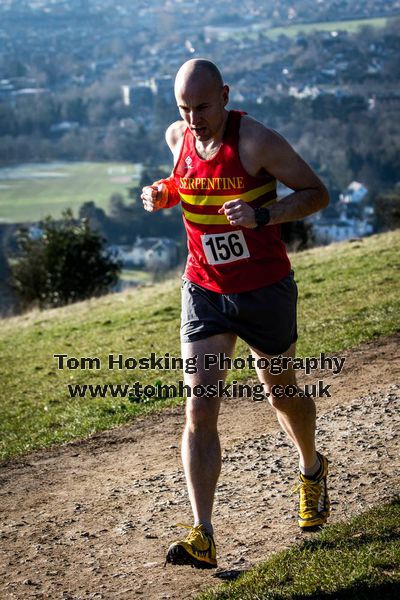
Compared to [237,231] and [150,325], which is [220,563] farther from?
[150,325]

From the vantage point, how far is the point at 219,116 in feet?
16.4

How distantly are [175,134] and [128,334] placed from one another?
331 inches

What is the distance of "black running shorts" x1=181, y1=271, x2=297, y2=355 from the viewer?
512 cm

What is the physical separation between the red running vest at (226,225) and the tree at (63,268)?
85.7 ft

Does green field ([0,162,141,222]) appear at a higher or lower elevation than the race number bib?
lower

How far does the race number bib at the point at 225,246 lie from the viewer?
504 cm

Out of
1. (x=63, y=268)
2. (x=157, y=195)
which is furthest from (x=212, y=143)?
(x=63, y=268)

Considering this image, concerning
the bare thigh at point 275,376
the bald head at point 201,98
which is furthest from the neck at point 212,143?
the bare thigh at point 275,376

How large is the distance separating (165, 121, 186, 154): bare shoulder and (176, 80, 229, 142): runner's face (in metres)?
0.36

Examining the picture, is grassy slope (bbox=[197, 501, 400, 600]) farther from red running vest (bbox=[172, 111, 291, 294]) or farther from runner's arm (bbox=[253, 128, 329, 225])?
runner's arm (bbox=[253, 128, 329, 225])

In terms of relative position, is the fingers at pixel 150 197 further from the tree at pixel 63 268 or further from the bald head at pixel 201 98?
the tree at pixel 63 268

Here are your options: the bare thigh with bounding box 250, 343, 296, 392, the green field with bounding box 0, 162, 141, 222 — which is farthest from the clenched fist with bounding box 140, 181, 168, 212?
the green field with bounding box 0, 162, 141, 222

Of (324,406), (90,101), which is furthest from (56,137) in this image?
(324,406)

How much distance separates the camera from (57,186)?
83625 mm
